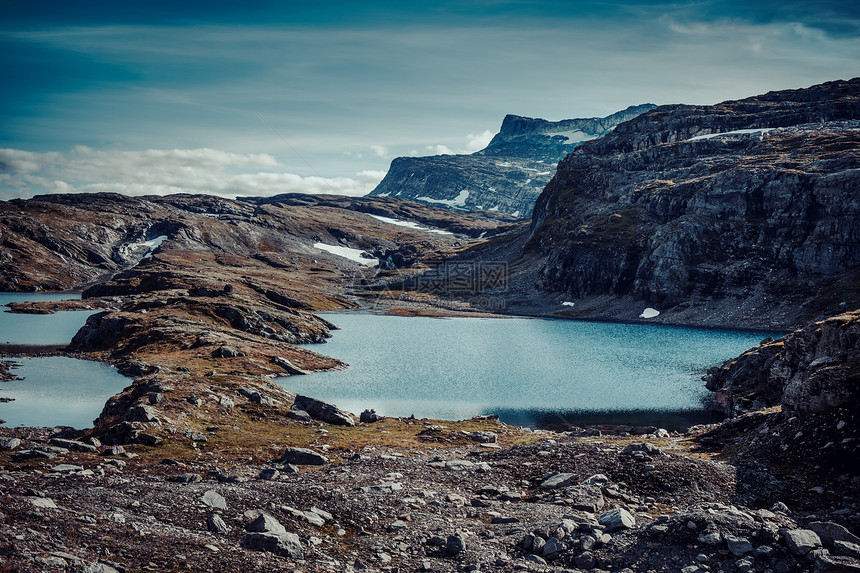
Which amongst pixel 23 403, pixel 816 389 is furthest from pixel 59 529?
pixel 23 403

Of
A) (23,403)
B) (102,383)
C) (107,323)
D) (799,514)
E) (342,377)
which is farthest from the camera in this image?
(107,323)

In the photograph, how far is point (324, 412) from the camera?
57.1 metres

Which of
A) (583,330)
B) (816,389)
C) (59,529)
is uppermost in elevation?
(816,389)

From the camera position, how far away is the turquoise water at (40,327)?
397ft

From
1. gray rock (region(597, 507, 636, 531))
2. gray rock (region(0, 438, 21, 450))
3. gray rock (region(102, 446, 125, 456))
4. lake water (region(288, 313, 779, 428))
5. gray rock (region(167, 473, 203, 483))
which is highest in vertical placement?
gray rock (region(597, 507, 636, 531))

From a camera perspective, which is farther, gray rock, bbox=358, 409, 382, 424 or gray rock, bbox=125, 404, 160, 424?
gray rock, bbox=358, 409, 382, 424

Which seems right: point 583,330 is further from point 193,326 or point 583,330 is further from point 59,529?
point 59,529

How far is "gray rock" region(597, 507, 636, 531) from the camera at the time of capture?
78.6 feet

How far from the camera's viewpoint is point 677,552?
21.7m

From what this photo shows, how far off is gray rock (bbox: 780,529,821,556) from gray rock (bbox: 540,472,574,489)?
10902 mm

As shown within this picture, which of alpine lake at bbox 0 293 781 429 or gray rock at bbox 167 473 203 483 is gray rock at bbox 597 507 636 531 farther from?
alpine lake at bbox 0 293 781 429

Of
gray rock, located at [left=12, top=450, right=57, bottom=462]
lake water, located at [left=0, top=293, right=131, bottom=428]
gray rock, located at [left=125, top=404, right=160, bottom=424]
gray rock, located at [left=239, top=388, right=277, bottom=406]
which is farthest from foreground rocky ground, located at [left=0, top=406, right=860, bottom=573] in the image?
lake water, located at [left=0, top=293, right=131, bottom=428]

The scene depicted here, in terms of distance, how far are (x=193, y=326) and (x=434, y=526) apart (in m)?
96.7

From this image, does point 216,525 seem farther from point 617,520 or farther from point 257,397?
point 257,397
